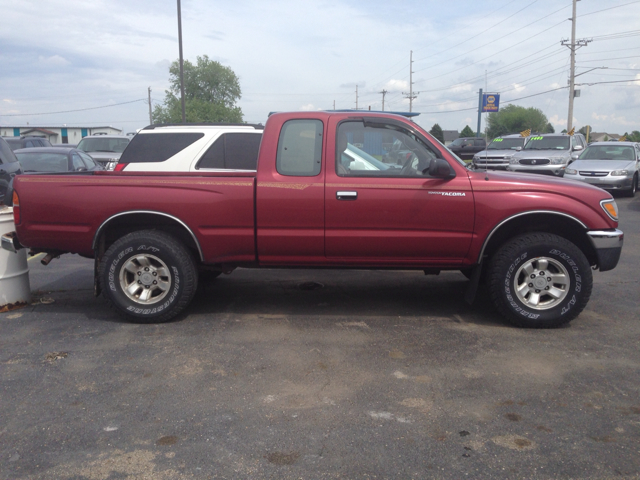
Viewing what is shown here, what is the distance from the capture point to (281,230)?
5238 mm

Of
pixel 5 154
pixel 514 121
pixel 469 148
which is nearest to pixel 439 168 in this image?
pixel 5 154

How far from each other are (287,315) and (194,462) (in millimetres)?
2705

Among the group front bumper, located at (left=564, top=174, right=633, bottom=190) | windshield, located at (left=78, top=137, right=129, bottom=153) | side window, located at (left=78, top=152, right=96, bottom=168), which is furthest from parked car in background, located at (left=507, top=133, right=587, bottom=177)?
windshield, located at (left=78, top=137, right=129, bottom=153)

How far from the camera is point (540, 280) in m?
5.25

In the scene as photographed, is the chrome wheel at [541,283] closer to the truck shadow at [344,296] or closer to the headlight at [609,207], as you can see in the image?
the truck shadow at [344,296]

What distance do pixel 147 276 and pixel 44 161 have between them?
31.2ft

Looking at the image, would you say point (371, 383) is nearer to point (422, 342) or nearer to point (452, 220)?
point (422, 342)

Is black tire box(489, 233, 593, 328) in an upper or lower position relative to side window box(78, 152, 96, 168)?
lower

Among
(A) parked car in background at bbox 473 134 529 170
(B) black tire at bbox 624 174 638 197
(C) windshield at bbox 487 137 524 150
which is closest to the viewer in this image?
(B) black tire at bbox 624 174 638 197

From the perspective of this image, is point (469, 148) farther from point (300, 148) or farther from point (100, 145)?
point (300, 148)

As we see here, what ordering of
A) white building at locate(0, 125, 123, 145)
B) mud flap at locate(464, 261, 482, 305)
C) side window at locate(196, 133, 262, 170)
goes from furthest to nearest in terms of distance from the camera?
white building at locate(0, 125, 123, 145), side window at locate(196, 133, 262, 170), mud flap at locate(464, 261, 482, 305)

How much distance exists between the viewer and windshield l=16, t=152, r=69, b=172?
1313 centimetres

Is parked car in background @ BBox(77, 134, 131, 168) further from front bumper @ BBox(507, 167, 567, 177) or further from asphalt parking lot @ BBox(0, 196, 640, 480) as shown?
asphalt parking lot @ BBox(0, 196, 640, 480)

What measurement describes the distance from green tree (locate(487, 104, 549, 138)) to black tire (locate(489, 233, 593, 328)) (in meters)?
106
